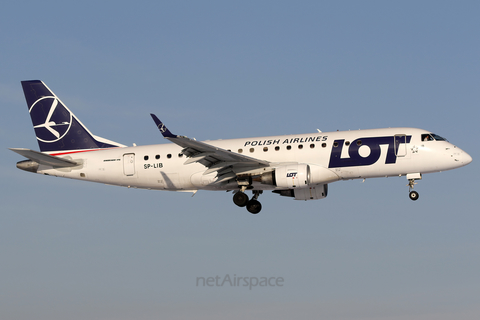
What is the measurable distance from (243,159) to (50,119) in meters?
17.6

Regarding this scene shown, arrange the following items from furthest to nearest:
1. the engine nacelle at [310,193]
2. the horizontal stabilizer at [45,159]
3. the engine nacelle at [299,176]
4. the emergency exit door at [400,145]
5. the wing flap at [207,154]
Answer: the engine nacelle at [310,193], the horizontal stabilizer at [45,159], the emergency exit door at [400,145], the engine nacelle at [299,176], the wing flap at [207,154]

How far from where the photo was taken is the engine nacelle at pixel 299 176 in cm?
3994

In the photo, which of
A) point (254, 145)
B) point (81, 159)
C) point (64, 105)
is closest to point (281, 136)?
point (254, 145)

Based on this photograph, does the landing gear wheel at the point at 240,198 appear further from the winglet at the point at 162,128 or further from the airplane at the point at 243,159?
the winglet at the point at 162,128

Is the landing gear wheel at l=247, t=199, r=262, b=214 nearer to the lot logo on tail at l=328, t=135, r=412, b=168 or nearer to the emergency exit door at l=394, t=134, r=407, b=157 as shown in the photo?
the lot logo on tail at l=328, t=135, r=412, b=168

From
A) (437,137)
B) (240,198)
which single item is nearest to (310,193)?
(240,198)

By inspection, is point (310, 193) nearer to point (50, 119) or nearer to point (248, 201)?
point (248, 201)

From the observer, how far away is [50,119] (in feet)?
159

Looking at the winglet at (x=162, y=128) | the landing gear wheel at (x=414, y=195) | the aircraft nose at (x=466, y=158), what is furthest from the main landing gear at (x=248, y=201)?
the aircraft nose at (x=466, y=158)

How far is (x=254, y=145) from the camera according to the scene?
140 ft

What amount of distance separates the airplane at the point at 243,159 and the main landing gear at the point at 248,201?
7cm

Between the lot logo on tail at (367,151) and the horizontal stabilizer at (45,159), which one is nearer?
the lot logo on tail at (367,151)

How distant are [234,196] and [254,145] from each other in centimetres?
396

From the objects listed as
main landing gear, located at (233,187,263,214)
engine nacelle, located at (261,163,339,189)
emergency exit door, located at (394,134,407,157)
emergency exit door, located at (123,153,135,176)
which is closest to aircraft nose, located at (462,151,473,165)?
emergency exit door, located at (394,134,407,157)
